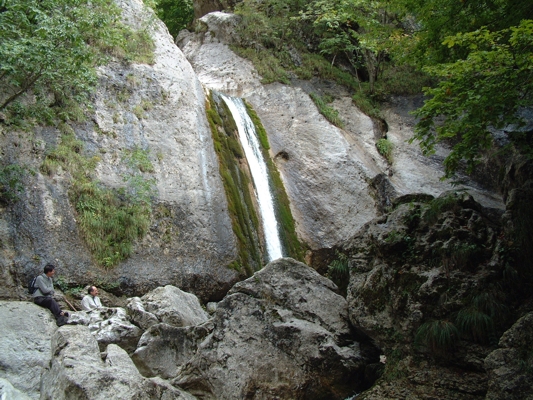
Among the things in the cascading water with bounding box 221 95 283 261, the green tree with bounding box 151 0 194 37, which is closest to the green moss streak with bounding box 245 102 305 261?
the cascading water with bounding box 221 95 283 261

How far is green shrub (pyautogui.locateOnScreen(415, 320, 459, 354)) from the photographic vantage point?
6.39 meters

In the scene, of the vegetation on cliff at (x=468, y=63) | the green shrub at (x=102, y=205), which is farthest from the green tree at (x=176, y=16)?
the green shrub at (x=102, y=205)

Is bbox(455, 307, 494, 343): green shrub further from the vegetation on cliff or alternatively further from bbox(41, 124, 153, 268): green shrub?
bbox(41, 124, 153, 268): green shrub

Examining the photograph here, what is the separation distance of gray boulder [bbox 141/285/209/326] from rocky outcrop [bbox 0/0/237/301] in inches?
38.0

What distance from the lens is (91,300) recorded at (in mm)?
9609

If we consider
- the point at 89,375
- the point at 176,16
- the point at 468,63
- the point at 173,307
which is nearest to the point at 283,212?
the point at 173,307

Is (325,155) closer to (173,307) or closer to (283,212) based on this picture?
(283,212)

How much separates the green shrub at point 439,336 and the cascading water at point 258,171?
23.3ft

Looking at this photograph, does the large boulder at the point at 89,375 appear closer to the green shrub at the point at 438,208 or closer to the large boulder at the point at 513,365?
the large boulder at the point at 513,365

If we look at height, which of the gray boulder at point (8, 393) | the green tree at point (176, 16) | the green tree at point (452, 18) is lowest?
the gray boulder at point (8, 393)

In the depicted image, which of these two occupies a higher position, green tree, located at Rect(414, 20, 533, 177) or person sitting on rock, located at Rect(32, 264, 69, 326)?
green tree, located at Rect(414, 20, 533, 177)

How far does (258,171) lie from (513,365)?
37.3 ft

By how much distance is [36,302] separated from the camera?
8523 mm

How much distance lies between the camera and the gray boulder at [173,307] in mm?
9438
